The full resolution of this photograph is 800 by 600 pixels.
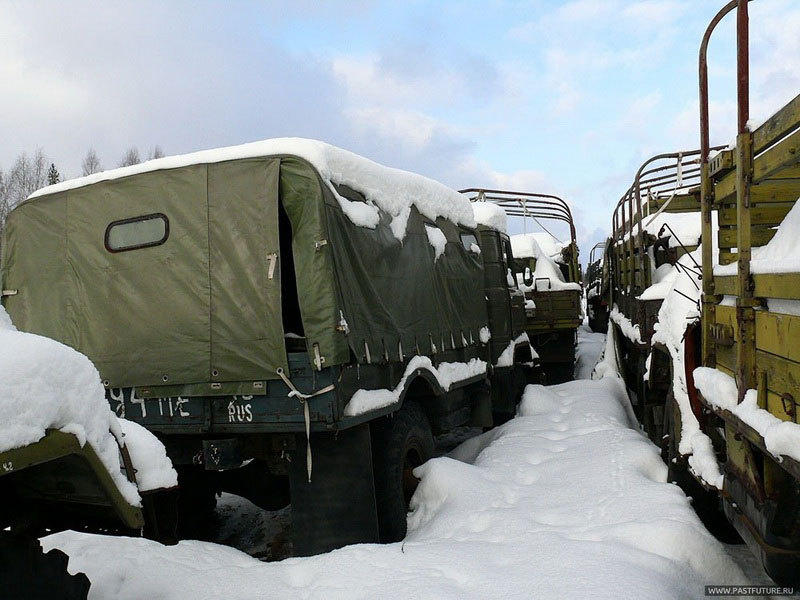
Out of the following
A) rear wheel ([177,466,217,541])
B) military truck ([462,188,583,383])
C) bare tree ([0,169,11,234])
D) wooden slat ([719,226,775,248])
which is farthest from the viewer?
bare tree ([0,169,11,234])

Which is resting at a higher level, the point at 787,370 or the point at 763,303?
the point at 763,303

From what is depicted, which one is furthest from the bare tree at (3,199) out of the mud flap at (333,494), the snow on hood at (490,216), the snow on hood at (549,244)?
the mud flap at (333,494)

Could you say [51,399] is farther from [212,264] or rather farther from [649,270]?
[649,270]

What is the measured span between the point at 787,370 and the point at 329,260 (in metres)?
2.62

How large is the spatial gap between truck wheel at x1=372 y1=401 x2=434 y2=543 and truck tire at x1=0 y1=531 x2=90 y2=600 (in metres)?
2.53

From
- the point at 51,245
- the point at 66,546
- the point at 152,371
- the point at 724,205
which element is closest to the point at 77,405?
the point at 66,546

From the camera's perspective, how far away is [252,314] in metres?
4.30

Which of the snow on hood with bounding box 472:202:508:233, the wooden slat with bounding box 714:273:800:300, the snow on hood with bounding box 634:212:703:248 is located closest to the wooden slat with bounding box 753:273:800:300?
the wooden slat with bounding box 714:273:800:300

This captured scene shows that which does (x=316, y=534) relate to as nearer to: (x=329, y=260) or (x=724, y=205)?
(x=329, y=260)

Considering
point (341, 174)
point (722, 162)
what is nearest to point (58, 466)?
point (341, 174)

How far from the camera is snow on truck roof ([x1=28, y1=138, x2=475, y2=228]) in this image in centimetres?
429

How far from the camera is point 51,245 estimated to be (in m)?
4.91

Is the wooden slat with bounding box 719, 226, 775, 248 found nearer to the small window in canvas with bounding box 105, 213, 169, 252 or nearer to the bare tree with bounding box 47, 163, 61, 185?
the small window in canvas with bounding box 105, 213, 169, 252

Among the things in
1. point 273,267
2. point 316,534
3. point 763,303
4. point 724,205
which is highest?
point 724,205
